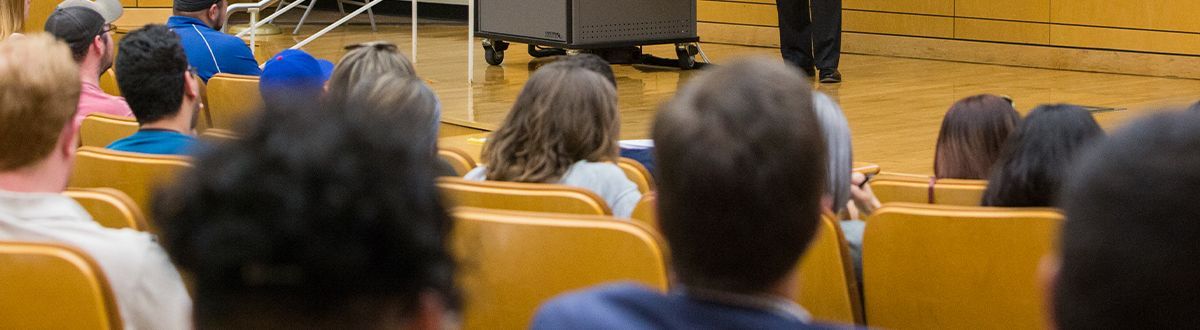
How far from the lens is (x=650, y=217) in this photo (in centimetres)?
213

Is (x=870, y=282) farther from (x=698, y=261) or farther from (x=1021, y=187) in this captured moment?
(x=698, y=261)

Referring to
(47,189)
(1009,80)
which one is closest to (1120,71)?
(1009,80)

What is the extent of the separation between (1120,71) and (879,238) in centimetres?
602

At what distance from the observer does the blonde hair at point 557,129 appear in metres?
2.51

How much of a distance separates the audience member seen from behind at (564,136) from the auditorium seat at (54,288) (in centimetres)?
100

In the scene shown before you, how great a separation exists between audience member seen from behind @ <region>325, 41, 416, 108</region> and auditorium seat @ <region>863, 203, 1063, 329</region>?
3.86ft

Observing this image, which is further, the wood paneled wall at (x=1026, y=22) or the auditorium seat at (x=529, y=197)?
the wood paneled wall at (x=1026, y=22)

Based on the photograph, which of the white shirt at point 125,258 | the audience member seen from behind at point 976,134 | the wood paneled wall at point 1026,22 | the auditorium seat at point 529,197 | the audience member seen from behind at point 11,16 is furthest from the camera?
the wood paneled wall at point 1026,22

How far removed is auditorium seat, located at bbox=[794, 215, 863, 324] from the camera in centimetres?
204

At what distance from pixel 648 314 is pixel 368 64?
205cm

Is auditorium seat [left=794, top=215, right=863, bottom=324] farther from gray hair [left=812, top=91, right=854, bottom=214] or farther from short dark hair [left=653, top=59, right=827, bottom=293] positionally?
short dark hair [left=653, top=59, right=827, bottom=293]

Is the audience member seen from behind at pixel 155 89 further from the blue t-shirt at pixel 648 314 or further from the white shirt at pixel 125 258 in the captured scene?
the blue t-shirt at pixel 648 314

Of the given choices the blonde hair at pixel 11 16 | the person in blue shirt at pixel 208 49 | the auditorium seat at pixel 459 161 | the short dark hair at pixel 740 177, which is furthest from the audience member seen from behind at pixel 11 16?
the short dark hair at pixel 740 177

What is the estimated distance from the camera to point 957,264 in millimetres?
2014
